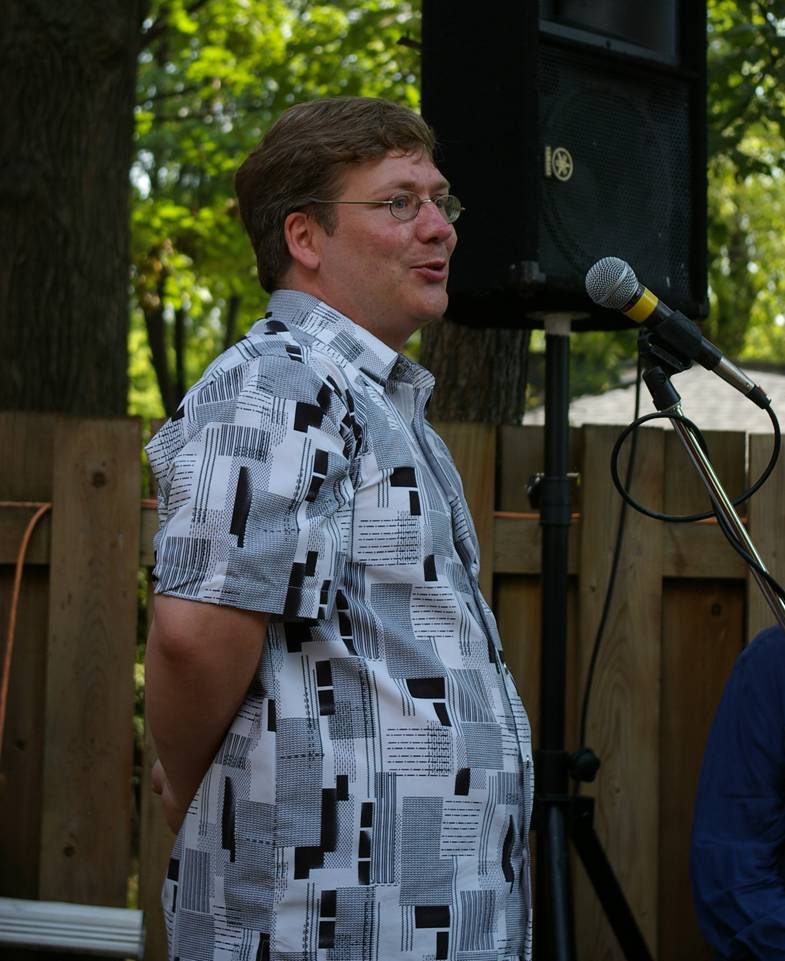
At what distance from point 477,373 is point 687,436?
6.41 ft

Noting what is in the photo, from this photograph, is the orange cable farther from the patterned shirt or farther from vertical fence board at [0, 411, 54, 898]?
the patterned shirt

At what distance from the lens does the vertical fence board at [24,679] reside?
283cm

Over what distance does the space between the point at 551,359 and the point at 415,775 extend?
125cm

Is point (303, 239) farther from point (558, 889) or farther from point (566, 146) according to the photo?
point (558, 889)

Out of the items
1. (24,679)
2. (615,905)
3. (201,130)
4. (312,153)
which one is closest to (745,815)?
(615,905)

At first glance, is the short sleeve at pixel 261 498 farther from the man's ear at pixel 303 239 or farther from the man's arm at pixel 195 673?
the man's ear at pixel 303 239

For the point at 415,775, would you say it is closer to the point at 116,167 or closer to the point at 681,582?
the point at 681,582

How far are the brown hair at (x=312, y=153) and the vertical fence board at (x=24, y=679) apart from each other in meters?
1.09

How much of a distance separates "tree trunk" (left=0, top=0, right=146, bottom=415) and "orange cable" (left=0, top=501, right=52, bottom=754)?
1618 mm

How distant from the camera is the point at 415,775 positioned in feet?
5.55

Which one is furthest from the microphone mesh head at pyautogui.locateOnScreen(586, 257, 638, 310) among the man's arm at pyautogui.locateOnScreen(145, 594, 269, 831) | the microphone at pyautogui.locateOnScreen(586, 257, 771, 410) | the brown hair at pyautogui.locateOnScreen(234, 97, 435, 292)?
the man's arm at pyautogui.locateOnScreen(145, 594, 269, 831)

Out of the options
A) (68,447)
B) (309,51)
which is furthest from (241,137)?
(68,447)

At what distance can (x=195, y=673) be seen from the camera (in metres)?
1.61

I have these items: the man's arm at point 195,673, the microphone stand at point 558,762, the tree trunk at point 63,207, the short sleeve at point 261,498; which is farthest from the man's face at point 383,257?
the tree trunk at point 63,207
